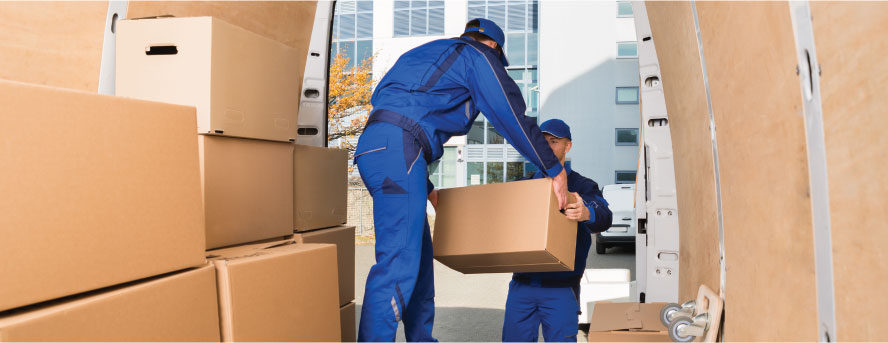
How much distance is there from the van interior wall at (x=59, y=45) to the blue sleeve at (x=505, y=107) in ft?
4.71

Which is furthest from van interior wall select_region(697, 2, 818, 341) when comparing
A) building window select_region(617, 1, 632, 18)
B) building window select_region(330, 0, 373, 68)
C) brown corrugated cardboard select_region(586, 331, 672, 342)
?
building window select_region(617, 1, 632, 18)

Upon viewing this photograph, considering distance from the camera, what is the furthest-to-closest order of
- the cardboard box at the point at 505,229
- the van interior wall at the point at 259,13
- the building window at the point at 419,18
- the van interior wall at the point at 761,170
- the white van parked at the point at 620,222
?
the building window at the point at 419,18 → the white van parked at the point at 620,222 → the van interior wall at the point at 259,13 → the cardboard box at the point at 505,229 → the van interior wall at the point at 761,170

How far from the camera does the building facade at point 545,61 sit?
58.3ft

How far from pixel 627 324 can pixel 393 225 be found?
889 millimetres

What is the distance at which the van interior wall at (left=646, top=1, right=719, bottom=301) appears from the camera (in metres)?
1.61

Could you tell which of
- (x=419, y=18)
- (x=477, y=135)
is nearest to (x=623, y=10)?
(x=477, y=135)

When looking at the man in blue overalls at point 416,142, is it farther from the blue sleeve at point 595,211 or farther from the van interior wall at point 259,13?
the van interior wall at point 259,13

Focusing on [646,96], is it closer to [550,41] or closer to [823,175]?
[823,175]

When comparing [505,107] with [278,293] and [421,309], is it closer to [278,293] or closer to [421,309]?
[421,309]

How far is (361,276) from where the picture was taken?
7.94m

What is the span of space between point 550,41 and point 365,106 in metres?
6.36

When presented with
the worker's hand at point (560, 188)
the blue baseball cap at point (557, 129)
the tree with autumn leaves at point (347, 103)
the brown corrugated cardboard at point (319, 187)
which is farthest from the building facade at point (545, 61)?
the worker's hand at point (560, 188)

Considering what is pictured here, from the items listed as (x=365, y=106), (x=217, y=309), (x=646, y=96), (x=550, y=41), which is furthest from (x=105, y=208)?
(x=550, y=41)

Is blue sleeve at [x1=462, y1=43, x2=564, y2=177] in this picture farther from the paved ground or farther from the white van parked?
the white van parked
